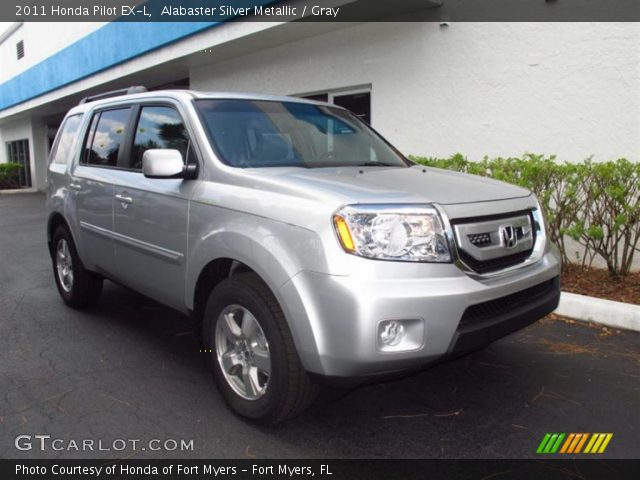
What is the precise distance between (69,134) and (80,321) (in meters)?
1.83

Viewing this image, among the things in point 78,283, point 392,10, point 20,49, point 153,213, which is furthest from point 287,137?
point 20,49

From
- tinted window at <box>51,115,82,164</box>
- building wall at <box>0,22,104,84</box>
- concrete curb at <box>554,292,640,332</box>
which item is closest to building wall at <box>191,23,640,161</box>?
concrete curb at <box>554,292,640,332</box>

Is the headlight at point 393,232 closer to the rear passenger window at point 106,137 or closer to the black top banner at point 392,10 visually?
the rear passenger window at point 106,137

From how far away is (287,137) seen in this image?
3.76m

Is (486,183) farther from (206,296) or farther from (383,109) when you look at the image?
(383,109)

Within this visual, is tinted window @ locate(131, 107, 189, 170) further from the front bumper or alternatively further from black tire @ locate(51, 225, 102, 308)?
the front bumper

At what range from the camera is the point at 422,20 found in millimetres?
7824

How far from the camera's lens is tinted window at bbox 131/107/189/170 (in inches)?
145

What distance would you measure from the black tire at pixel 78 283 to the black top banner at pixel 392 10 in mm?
4764

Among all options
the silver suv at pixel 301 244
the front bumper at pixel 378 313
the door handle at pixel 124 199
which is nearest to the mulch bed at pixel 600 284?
the silver suv at pixel 301 244

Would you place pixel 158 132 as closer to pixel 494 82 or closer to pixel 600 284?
pixel 600 284

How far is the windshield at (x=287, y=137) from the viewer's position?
11.4 feet

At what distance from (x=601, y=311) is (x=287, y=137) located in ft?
10.1

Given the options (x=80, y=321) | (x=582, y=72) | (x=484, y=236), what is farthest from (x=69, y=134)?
(x=582, y=72)
